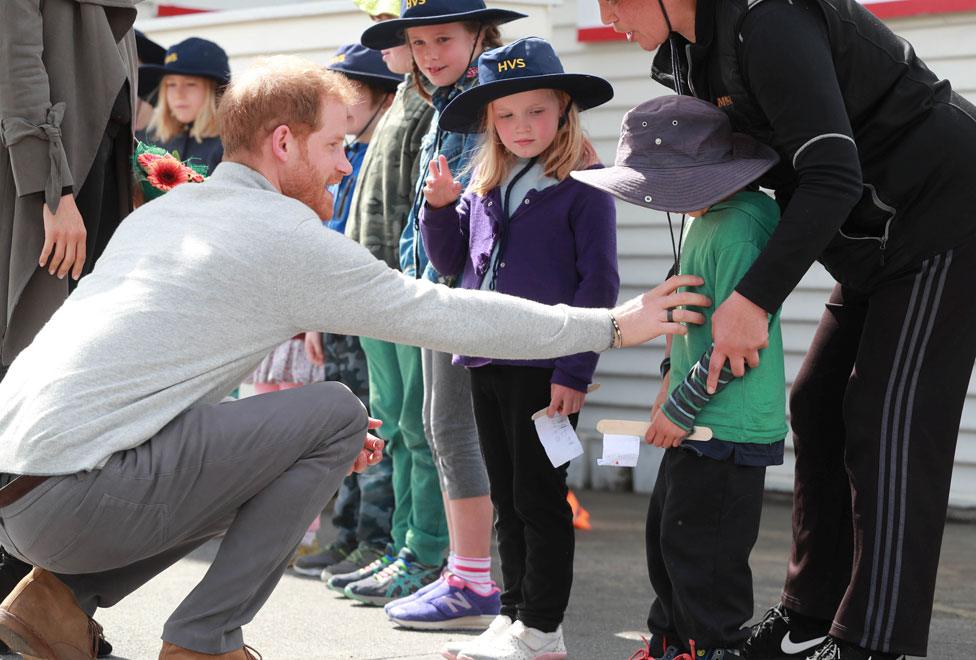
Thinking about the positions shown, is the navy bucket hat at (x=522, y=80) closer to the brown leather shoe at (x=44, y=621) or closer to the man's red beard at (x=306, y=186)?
the man's red beard at (x=306, y=186)

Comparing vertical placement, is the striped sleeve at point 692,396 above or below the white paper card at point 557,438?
above

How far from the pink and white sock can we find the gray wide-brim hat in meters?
1.47

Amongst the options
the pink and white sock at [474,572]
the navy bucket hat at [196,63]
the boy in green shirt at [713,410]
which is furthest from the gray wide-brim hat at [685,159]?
the navy bucket hat at [196,63]

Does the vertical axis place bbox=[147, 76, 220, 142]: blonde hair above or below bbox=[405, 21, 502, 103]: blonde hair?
below

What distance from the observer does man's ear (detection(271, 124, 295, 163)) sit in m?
3.16

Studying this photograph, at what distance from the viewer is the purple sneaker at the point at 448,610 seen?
4121mm

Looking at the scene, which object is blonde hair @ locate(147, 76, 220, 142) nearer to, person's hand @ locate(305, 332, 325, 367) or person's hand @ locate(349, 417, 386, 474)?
person's hand @ locate(305, 332, 325, 367)

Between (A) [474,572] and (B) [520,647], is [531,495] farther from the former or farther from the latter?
(A) [474,572]

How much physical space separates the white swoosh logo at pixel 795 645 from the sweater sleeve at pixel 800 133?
1.07 metres

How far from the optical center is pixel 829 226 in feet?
9.47

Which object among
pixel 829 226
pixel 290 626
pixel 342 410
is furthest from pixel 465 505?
pixel 829 226

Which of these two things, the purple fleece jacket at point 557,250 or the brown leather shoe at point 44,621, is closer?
the brown leather shoe at point 44,621

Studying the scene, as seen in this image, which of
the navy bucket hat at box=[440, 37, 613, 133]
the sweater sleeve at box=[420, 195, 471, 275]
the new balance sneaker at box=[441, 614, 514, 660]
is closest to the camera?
the new balance sneaker at box=[441, 614, 514, 660]

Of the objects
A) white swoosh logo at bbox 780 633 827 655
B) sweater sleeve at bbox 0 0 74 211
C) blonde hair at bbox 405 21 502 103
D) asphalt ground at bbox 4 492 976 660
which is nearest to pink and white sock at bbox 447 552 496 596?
asphalt ground at bbox 4 492 976 660
